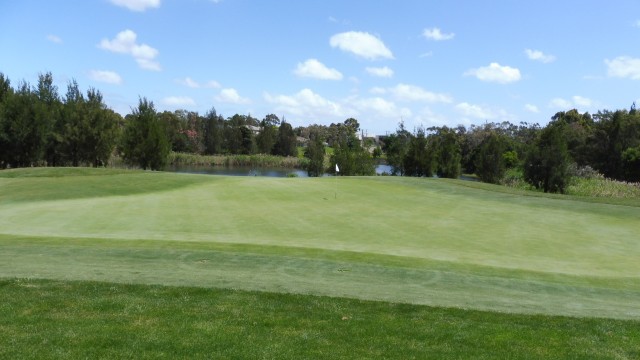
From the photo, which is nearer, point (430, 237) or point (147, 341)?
point (147, 341)

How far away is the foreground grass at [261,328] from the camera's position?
21.0ft

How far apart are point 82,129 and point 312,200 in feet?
101

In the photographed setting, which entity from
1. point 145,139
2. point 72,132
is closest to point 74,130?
point 72,132

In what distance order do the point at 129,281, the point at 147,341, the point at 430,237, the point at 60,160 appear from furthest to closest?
the point at 60,160 < the point at 430,237 < the point at 129,281 < the point at 147,341

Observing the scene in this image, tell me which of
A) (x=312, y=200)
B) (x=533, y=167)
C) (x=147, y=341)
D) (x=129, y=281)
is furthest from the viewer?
(x=533, y=167)

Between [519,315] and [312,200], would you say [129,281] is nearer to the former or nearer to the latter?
[519,315]

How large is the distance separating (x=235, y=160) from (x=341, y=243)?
73.4 meters

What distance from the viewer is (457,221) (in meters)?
19.0

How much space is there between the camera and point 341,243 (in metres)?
15.3

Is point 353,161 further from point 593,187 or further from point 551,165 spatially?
point 593,187

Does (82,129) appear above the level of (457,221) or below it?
above

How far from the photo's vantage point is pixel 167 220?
17922 millimetres

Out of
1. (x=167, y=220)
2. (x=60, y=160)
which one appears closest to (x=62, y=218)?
(x=167, y=220)

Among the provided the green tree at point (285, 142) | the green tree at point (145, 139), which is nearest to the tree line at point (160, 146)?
the green tree at point (145, 139)
